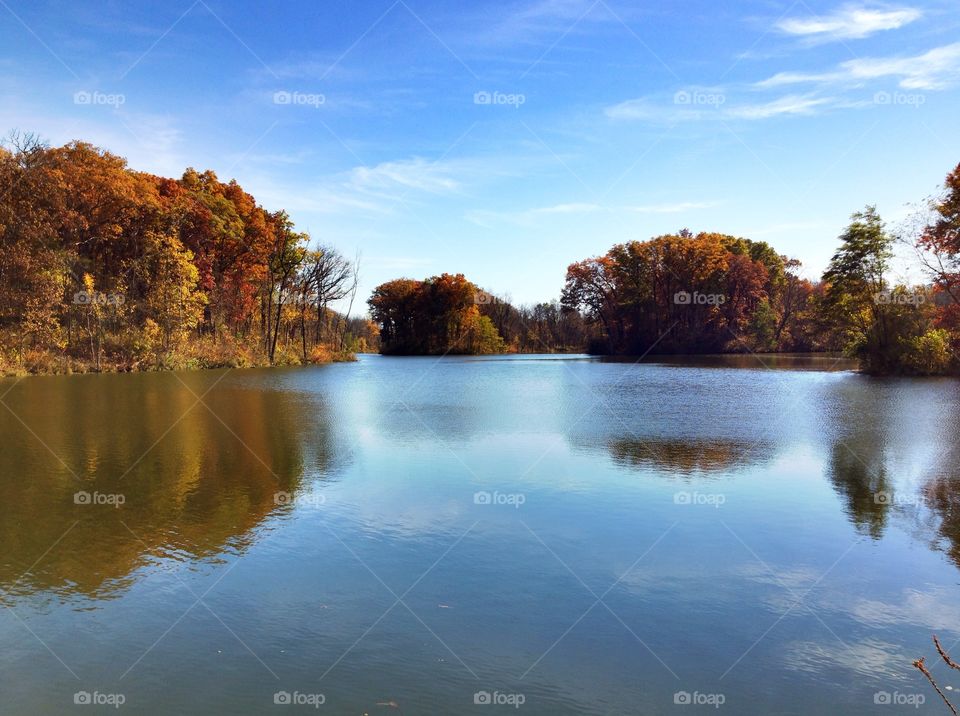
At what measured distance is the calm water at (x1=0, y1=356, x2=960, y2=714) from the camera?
4426 millimetres

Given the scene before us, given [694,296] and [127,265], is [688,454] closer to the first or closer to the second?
[127,265]

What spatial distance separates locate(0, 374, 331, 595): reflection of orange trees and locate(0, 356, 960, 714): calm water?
0.06 meters

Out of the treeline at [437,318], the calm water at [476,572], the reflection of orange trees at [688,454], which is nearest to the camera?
the calm water at [476,572]

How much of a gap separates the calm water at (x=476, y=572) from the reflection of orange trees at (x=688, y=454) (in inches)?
3.8

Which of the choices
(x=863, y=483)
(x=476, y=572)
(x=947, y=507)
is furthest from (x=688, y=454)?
(x=476, y=572)

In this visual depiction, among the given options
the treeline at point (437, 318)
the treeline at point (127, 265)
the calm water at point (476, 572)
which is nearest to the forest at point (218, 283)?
the treeline at point (127, 265)

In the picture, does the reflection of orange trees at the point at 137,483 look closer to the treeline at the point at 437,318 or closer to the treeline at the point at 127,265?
the treeline at the point at 127,265

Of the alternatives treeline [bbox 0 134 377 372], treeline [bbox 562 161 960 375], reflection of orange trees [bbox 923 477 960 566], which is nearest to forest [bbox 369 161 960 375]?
treeline [bbox 562 161 960 375]

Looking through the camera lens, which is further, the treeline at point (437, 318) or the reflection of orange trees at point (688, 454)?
the treeline at point (437, 318)

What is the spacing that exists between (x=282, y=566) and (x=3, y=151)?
36.6 metres

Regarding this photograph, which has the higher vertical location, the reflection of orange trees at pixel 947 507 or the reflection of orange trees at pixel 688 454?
the reflection of orange trees at pixel 688 454

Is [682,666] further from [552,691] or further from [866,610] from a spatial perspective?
[866,610]

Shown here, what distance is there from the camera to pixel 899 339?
35.2 metres

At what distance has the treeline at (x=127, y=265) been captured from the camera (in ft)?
111
